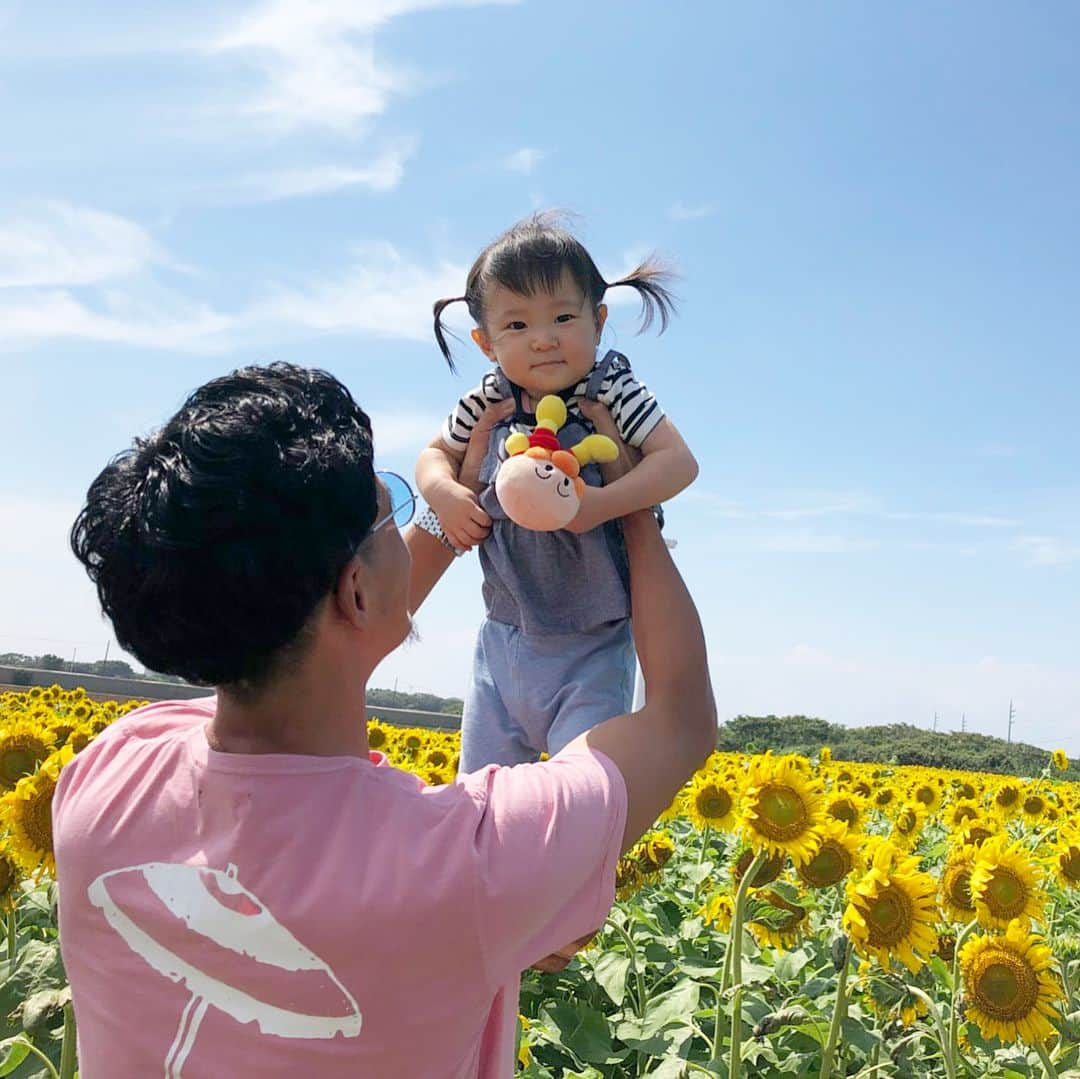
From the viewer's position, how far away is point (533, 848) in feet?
4.43

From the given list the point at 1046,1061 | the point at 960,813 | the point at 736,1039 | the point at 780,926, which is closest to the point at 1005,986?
the point at 1046,1061

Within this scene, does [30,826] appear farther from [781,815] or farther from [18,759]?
[781,815]

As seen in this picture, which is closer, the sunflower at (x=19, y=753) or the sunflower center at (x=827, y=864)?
the sunflower center at (x=827, y=864)

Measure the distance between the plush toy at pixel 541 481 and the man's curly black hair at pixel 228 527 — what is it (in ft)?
2.88

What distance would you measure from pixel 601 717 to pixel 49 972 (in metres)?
1.53

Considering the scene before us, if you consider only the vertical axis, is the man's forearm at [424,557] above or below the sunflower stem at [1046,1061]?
above

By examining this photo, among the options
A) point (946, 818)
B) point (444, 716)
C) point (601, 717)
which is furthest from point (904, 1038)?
point (444, 716)

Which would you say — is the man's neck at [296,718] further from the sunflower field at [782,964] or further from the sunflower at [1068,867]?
the sunflower at [1068,867]

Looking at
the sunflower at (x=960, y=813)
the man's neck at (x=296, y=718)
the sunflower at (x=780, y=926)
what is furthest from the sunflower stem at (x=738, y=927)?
the sunflower at (x=960, y=813)

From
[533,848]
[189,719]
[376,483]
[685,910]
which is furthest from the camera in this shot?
[685,910]

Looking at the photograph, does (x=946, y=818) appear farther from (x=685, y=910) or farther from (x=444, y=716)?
(x=444, y=716)

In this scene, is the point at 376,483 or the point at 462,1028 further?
the point at 376,483

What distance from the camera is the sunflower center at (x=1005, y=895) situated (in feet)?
10.6

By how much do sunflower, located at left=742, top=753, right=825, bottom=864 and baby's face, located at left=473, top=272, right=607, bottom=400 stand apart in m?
1.28
